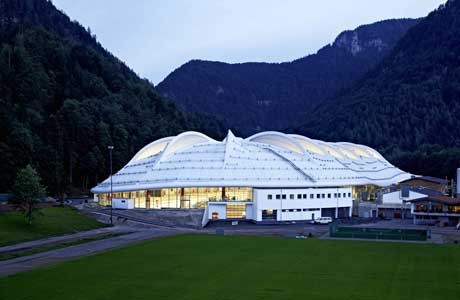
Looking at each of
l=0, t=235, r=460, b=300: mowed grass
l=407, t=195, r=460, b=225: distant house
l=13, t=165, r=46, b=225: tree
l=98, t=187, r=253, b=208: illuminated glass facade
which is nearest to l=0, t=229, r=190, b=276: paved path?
l=0, t=235, r=460, b=300: mowed grass

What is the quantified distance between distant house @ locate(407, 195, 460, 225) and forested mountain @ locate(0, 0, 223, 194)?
164 feet

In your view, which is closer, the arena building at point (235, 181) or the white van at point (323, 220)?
the white van at point (323, 220)

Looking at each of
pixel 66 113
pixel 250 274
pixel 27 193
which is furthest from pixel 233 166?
pixel 66 113

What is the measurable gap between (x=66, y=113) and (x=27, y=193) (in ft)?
232

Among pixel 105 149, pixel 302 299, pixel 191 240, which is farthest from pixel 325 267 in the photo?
pixel 105 149

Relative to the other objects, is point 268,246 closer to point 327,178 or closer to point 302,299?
point 302,299

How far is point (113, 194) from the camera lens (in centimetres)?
7925

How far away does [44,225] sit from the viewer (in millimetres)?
55156

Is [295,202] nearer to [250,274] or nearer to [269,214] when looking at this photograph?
[269,214]

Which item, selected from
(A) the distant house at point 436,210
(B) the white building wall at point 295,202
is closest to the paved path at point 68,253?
(B) the white building wall at point 295,202

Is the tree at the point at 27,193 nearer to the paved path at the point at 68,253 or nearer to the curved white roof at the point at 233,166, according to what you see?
the paved path at the point at 68,253

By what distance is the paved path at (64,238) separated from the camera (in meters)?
45.3

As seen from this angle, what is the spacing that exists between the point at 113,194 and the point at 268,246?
3649 cm

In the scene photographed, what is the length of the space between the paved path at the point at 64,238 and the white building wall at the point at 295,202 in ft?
60.4
